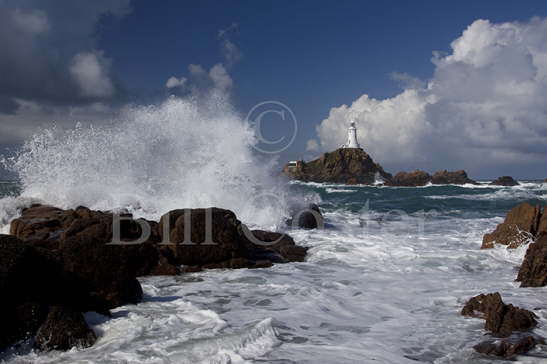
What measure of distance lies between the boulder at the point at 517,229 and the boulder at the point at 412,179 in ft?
166

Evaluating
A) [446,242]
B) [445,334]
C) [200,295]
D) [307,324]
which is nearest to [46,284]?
[200,295]

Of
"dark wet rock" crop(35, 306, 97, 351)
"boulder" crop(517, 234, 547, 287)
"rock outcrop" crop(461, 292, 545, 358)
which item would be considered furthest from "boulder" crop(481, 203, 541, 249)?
"dark wet rock" crop(35, 306, 97, 351)

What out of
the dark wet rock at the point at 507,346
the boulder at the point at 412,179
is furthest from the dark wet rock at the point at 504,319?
the boulder at the point at 412,179

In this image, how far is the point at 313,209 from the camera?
13453 millimetres

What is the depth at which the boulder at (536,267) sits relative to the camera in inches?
238

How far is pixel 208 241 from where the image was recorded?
7.62 m

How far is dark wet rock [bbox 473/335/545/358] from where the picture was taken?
3.62 metres

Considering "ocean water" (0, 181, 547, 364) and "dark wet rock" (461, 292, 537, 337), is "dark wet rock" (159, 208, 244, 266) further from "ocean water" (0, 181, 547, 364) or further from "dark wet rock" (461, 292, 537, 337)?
"dark wet rock" (461, 292, 537, 337)

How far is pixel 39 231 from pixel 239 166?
686 centimetres

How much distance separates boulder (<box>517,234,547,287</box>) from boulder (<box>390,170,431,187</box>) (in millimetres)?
54265

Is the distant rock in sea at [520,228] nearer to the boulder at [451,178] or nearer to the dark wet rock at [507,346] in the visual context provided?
the dark wet rock at [507,346]

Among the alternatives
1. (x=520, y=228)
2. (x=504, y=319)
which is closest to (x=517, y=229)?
(x=520, y=228)

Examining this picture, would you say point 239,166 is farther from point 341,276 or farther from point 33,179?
point 341,276

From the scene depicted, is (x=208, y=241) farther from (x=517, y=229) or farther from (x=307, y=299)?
(x=517, y=229)
